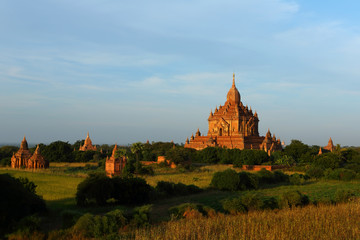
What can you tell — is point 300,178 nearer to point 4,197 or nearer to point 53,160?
point 4,197

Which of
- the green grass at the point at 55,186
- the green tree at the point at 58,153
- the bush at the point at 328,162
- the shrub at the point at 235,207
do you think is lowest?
the shrub at the point at 235,207

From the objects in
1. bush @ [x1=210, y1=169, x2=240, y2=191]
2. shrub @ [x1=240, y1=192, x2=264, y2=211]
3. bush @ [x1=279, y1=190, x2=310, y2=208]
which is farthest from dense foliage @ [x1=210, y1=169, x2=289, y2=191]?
shrub @ [x1=240, y1=192, x2=264, y2=211]

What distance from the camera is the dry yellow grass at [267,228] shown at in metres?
13.5

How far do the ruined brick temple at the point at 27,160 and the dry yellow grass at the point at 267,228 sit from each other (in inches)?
1259

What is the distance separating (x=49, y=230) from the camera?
14875 mm

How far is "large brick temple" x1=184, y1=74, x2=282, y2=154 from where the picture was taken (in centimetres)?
6003

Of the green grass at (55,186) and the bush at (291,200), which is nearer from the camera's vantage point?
the bush at (291,200)

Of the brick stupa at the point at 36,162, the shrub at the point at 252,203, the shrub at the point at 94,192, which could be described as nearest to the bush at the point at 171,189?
the shrub at the point at 94,192

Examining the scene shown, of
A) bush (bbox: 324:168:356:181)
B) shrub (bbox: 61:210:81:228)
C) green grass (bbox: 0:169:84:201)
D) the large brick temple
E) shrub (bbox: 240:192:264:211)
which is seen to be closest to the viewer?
shrub (bbox: 61:210:81:228)

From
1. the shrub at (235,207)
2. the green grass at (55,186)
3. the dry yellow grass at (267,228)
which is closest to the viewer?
the dry yellow grass at (267,228)

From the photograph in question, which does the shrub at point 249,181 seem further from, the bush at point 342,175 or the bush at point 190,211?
the bush at point 190,211

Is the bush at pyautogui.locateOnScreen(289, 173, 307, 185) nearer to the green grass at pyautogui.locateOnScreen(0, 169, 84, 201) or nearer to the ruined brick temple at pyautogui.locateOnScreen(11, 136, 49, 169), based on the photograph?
the green grass at pyautogui.locateOnScreen(0, 169, 84, 201)

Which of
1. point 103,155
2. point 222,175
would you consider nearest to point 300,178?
point 222,175

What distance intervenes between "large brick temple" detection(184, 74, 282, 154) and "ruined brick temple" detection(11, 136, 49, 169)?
2610 centimetres
